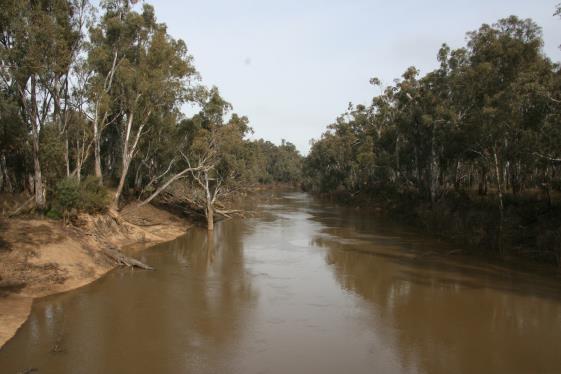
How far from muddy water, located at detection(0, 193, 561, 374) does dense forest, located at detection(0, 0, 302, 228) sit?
725 centimetres

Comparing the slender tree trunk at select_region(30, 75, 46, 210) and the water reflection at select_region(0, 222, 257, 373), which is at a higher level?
the slender tree trunk at select_region(30, 75, 46, 210)

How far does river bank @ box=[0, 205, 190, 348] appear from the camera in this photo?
14.3 m

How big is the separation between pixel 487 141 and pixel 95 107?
73.9 feet

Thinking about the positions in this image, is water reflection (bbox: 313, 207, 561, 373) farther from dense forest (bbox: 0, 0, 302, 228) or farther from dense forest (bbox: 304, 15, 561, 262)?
dense forest (bbox: 0, 0, 302, 228)

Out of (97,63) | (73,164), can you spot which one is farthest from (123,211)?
(97,63)

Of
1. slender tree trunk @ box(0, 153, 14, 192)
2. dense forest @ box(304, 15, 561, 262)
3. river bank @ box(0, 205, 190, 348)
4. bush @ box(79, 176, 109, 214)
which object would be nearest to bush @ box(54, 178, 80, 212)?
bush @ box(79, 176, 109, 214)

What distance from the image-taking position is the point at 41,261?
1661 centimetres

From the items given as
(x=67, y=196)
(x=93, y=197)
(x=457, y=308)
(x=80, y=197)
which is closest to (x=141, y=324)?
(x=457, y=308)

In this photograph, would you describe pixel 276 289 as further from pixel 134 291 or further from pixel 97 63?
pixel 97 63

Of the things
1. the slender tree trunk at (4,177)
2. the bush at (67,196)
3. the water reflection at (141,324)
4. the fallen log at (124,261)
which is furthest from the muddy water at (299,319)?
the slender tree trunk at (4,177)

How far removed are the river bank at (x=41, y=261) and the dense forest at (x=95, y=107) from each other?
295 centimetres

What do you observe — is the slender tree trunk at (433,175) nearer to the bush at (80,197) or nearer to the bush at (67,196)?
the bush at (80,197)

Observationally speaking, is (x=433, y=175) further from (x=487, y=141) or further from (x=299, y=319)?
(x=299, y=319)

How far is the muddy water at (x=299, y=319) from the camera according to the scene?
36.8 ft
